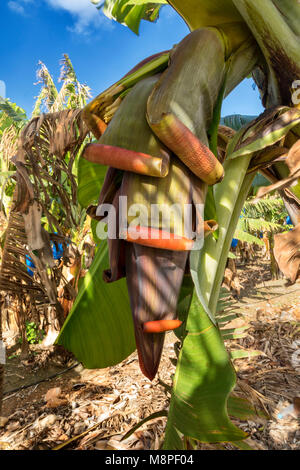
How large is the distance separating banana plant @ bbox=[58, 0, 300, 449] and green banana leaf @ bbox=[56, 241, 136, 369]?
0.21 metres

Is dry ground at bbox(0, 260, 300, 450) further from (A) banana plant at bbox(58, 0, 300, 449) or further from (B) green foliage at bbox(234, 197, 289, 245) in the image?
(B) green foliage at bbox(234, 197, 289, 245)

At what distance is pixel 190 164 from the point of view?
1.11 feet

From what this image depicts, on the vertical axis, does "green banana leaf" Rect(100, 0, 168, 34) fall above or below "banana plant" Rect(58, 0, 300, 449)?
above

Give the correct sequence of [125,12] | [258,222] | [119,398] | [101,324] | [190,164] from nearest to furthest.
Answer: [190,164], [101,324], [125,12], [119,398], [258,222]

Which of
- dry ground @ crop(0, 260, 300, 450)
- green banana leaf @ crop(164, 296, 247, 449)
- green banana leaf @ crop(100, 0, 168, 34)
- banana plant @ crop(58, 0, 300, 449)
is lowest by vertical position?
dry ground @ crop(0, 260, 300, 450)

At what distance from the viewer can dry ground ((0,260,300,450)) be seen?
0.89 meters

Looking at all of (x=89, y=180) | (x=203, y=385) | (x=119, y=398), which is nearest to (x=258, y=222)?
(x=119, y=398)

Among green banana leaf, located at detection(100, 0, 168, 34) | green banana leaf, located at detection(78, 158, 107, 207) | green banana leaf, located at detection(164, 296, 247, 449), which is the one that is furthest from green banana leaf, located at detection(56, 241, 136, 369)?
green banana leaf, located at detection(100, 0, 168, 34)

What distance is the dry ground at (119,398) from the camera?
89 centimetres

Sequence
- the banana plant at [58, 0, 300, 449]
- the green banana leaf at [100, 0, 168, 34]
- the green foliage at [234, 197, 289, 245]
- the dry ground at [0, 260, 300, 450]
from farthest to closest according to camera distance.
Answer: the green foliage at [234, 197, 289, 245] → the green banana leaf at [100, 0, 168, 34] → the dry ground at [0, 260, 300, 450] → the banana plant at [58, 0, 300, 449]

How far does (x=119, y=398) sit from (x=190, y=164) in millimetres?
1170

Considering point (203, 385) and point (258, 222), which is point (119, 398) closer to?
point (203, 385)

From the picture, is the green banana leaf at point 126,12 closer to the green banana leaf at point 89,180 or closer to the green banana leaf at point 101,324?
the green banana leaf at point 89,180

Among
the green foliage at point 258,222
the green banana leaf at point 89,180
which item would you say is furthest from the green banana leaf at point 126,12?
the green foliage at point 258,222
